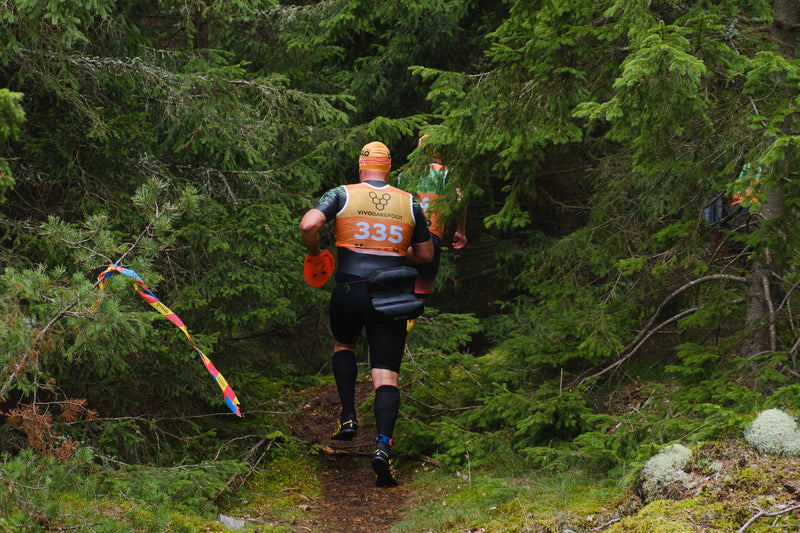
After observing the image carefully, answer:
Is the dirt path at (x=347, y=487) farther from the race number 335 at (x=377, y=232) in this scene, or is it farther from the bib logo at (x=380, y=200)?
the bib logo at (x=380, y=200)

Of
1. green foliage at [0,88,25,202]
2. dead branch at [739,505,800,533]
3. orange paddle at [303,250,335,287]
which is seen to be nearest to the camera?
green foliage at [0,88,25,202]

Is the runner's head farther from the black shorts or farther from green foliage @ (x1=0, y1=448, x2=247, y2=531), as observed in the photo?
green foliage @ (x1=0, y1=448, x2=247, y2=531)

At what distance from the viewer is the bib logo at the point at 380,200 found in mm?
5965

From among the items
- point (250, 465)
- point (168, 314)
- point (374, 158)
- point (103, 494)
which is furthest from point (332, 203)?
point (103, 494)

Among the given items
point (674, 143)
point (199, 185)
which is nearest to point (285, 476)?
point (199, 185)

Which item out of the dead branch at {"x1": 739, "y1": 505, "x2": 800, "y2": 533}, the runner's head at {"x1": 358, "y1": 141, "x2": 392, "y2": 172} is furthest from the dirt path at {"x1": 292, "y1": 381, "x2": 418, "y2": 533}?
the runner's head at {"x1": 358, "y1": 141, "x2": 392, "y2": 172}

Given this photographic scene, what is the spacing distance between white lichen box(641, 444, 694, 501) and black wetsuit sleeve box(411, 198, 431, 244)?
8.59 ft

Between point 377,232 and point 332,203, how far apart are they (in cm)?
43

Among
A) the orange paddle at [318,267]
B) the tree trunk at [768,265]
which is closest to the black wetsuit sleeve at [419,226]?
the orange paddle at [318,267]

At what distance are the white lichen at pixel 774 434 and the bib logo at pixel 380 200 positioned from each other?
9.97ft

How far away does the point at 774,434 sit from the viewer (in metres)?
4.20

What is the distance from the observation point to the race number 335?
595 centimetres

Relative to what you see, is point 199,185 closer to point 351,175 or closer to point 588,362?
point 588,362

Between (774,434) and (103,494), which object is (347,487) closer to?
(103,494)
